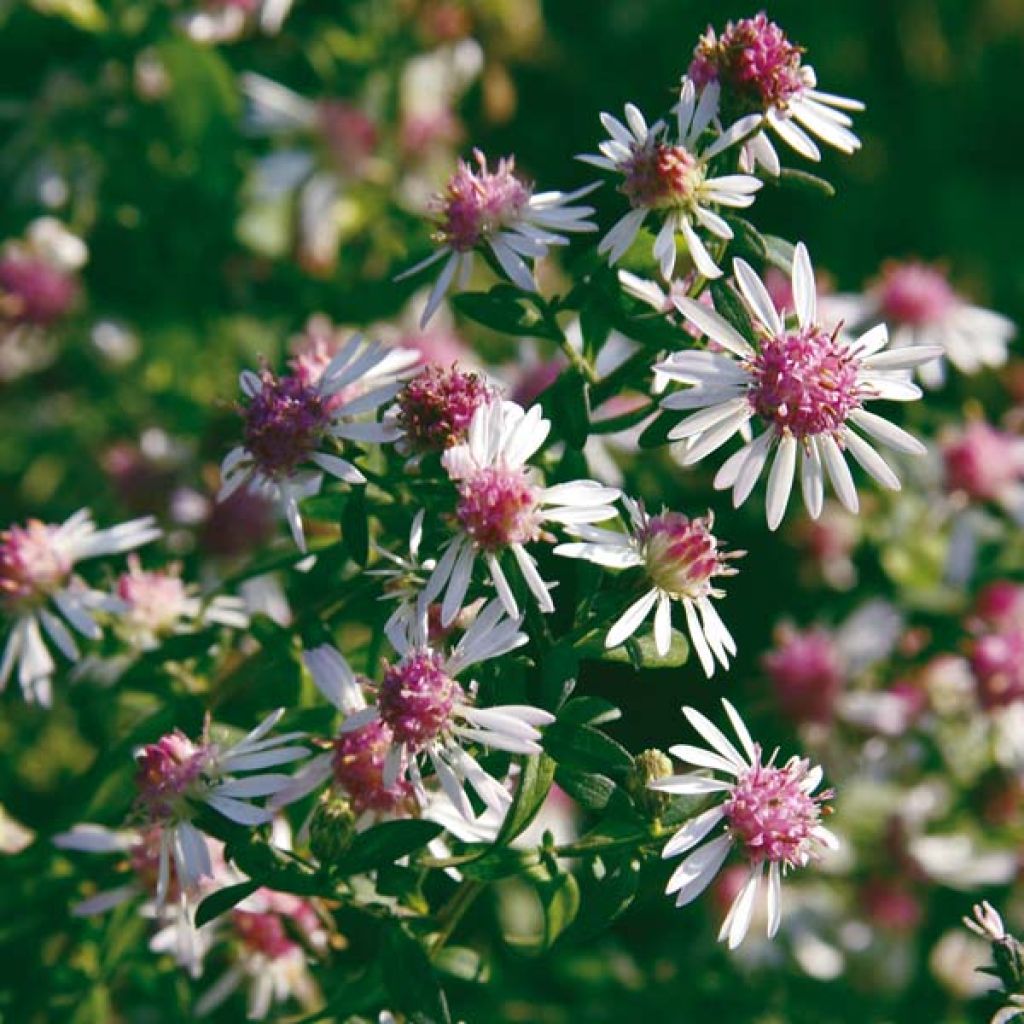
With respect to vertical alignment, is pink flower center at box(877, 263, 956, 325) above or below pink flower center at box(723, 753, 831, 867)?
above

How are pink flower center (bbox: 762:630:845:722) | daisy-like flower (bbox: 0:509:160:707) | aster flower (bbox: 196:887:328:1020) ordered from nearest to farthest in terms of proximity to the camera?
1. aster flower (bbox: 196:887:328:1020)
2. daisy-like flower (bbox: 0:509:160:707)
3. pink flower center (bbox: 762:630:845:722)

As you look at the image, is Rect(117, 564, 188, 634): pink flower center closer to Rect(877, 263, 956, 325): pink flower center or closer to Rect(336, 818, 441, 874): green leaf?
Rect(336, 818, 441, 874): green leaf

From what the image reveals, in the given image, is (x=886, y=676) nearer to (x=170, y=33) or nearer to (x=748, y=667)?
(x=748, y=667)

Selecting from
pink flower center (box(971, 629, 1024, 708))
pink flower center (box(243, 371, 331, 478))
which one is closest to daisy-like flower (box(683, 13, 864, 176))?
pink flower center (box(243, 371, 331, 478))

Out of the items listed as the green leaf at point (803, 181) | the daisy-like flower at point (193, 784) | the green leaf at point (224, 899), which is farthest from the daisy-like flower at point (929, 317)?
the green leaf at point (224, 899)

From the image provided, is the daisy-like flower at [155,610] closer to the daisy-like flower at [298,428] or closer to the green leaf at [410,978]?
the daisy-like flower at [298,428]

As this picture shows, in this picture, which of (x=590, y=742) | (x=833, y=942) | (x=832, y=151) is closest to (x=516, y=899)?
(x=833, y=942)

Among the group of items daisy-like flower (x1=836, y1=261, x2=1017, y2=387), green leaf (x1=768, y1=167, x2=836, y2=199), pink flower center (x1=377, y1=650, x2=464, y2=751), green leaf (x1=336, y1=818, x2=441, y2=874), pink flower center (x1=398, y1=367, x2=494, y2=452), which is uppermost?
daisy-like flower (x1=836, y1=261, x2=1017, y2=387)

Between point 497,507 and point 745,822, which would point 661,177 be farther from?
point 745,822
